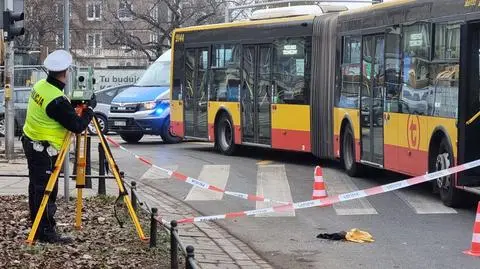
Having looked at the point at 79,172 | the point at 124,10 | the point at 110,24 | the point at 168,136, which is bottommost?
the point at 168,136

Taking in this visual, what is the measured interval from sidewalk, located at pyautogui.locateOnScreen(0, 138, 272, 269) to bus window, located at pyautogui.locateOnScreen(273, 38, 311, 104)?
4.36 metres

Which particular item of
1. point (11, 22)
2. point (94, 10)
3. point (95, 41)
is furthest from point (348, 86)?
point (95, 41)

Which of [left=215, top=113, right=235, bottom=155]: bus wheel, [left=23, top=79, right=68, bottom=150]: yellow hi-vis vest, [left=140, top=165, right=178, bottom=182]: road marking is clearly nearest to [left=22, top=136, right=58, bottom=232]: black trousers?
[left=23, top=79, right=68, bottom=150]: yellow hi-vis vest

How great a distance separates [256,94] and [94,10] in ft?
151

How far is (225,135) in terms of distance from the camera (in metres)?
20.8

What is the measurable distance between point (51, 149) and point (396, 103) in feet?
22.0

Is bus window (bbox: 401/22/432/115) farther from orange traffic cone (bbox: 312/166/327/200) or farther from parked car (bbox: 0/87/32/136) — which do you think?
parked car (bbox: 0/87/32/136)

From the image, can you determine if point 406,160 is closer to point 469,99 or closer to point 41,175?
point 469,99

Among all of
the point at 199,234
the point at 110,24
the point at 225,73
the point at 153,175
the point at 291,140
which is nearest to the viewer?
the point at 199,234

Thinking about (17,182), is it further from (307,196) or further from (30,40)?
(30,40)

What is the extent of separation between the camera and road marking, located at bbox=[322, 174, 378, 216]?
11688mm

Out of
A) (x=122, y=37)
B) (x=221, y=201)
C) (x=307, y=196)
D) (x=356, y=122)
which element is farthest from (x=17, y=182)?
(x=122, y=37)

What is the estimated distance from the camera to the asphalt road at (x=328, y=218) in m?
8.75

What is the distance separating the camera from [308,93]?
17859 millimetres
